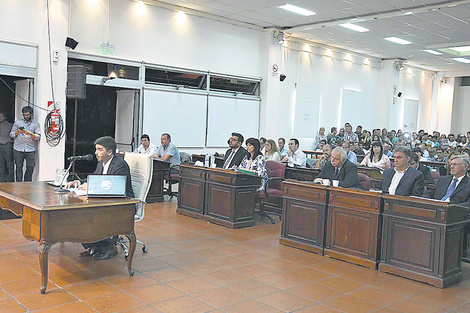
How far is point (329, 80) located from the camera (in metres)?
16.3

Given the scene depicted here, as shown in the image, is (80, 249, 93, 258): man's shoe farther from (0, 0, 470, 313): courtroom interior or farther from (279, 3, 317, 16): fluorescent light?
(279, 3, 317, 16): fluorescent light

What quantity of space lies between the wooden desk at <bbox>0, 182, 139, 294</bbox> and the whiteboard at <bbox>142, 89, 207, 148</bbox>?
21.5 feet

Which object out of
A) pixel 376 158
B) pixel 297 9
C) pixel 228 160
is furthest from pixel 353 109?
pixel 228 160

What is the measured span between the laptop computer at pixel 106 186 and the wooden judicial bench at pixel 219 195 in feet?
9.29

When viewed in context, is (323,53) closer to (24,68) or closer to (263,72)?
(263,72)

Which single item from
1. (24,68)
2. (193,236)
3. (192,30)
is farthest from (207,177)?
(192,30)

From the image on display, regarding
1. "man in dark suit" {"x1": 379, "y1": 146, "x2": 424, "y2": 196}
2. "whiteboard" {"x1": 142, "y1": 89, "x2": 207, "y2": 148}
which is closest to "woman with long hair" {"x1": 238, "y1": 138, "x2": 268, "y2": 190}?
"man in dark suit" {"x1": 379, "y1": 146, "x2": 424, "y2": 196}

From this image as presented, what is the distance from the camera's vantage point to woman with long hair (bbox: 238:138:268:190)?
305 inches

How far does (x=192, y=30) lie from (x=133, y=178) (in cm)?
734

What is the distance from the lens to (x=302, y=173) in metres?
8.52

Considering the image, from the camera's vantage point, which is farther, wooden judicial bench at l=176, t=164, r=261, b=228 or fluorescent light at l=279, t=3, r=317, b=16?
fluorescent light at l=279, t=3, r=317, b=16

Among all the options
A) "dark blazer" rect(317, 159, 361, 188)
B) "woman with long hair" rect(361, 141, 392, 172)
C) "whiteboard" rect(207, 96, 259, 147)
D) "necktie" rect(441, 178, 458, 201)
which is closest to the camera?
"necktie" rect(441, 178, 458, 201)

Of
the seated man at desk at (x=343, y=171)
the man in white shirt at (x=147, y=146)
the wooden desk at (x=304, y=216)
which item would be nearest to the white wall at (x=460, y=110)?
the man in white shirt at (x=147, y=146)

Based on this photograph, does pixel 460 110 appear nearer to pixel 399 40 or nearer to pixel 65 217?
pixel 399 40
